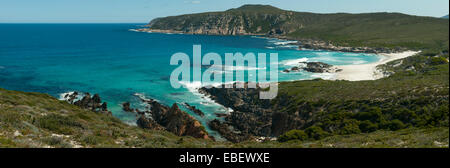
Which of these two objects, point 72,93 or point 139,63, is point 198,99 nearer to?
Result: point 72,93

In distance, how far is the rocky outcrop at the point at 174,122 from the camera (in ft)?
88.6

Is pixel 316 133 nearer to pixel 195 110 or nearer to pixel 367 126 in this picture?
pixel 367 126

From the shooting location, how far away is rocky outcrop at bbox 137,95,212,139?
27.0 meters

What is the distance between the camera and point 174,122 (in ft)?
95.4

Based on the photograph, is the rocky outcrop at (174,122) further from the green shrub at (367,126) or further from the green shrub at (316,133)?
the green shrub at (367,126)

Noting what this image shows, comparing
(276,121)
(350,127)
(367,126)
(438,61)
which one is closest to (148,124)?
(276,121)

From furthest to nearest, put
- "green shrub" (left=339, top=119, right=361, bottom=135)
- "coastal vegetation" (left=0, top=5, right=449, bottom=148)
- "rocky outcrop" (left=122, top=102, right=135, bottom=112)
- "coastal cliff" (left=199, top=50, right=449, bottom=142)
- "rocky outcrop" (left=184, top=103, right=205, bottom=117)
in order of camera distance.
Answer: "rocky outcrop" (left=122, top=102, right=135, bottom=112) → "rocky outcrop" (left=184, top=103, right=205, bottom=117) → "coastal cliff" (left=199, top=50, right=449, bottom=142) → "green shrub" (left=339, top=119, right=361, bottom=135) → "coastal vegetation" (left=0, top=5, right=449, bottom=148)

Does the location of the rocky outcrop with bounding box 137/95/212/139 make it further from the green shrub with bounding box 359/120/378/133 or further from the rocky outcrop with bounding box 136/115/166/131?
the green shrub with bounding box 359/120/378/133

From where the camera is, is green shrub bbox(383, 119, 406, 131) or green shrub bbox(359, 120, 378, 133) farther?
green shrub bbox(359, 120, 378, 133)

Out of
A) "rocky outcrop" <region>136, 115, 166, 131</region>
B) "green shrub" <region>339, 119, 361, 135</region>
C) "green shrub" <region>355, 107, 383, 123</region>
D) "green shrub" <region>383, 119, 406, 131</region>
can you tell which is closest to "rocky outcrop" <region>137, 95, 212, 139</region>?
"rocky outcrop" <region>136, 115, 166, 131</region>

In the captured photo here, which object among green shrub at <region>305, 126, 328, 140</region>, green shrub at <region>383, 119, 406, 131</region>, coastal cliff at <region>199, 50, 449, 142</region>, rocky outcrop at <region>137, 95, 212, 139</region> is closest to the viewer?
green shrub at <region>383, 119, 406, 131</region>

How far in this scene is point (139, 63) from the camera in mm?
78000

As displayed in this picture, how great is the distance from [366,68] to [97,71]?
212ft

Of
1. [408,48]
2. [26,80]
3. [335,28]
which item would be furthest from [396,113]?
[335,28]
